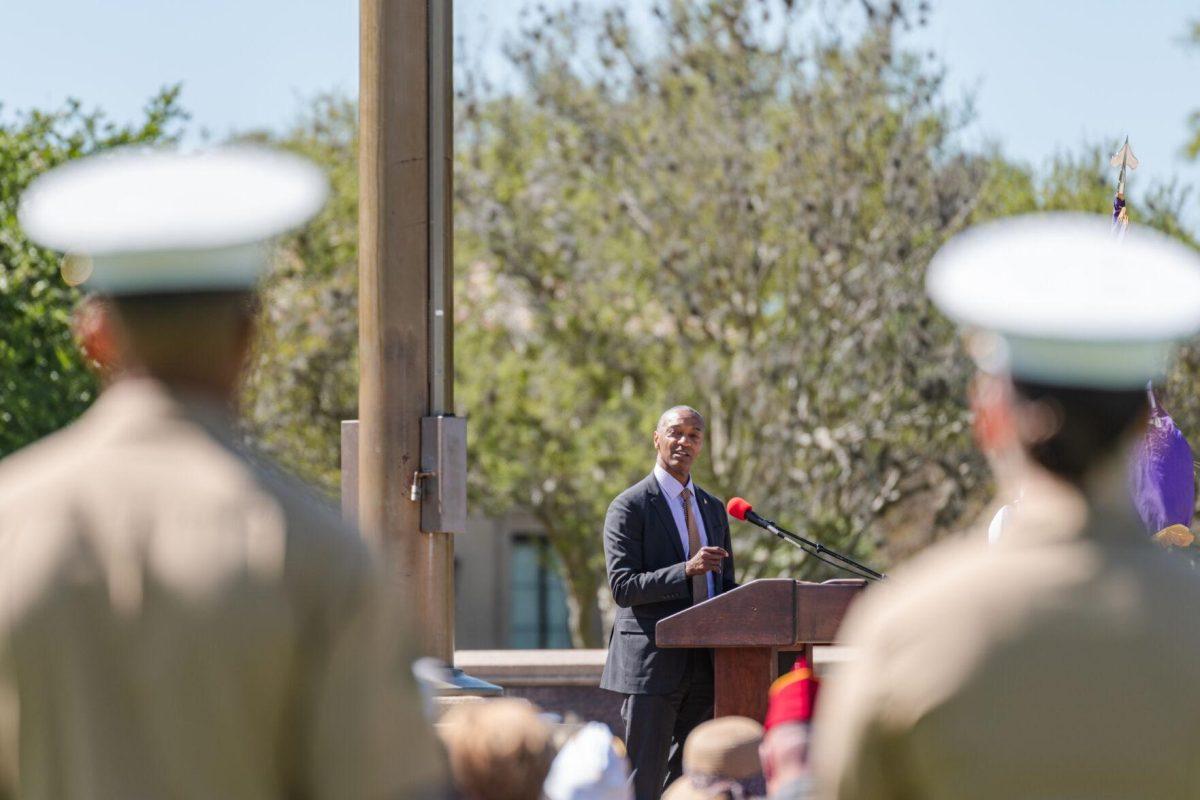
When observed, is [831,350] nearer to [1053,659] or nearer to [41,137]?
[41,137]

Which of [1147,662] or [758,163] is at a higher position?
[758,163]

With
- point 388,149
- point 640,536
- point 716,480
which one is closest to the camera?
point 388,149

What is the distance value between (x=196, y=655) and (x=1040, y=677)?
0.95 m

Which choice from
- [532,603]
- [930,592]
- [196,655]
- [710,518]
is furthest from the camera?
[532,603]

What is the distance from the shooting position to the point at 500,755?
9.79 ft

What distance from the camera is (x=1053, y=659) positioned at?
7.24 feet

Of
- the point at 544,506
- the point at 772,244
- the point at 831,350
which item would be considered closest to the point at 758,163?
the point at 772,244

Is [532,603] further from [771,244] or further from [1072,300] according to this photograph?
[1072,300]

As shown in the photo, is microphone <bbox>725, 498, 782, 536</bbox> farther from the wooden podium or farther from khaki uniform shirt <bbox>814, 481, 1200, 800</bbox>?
khaki uniform shirt <bbox>814, 481, 1200, 800</bbox>

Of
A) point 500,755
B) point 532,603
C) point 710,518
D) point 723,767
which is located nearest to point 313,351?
point 710,518

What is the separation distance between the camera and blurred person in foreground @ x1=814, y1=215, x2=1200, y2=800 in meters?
2.20

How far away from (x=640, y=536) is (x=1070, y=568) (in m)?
5.41

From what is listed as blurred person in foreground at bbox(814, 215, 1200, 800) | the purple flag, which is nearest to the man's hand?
the purple flag

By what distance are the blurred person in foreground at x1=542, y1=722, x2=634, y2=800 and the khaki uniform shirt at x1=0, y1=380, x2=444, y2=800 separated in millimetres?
1265
